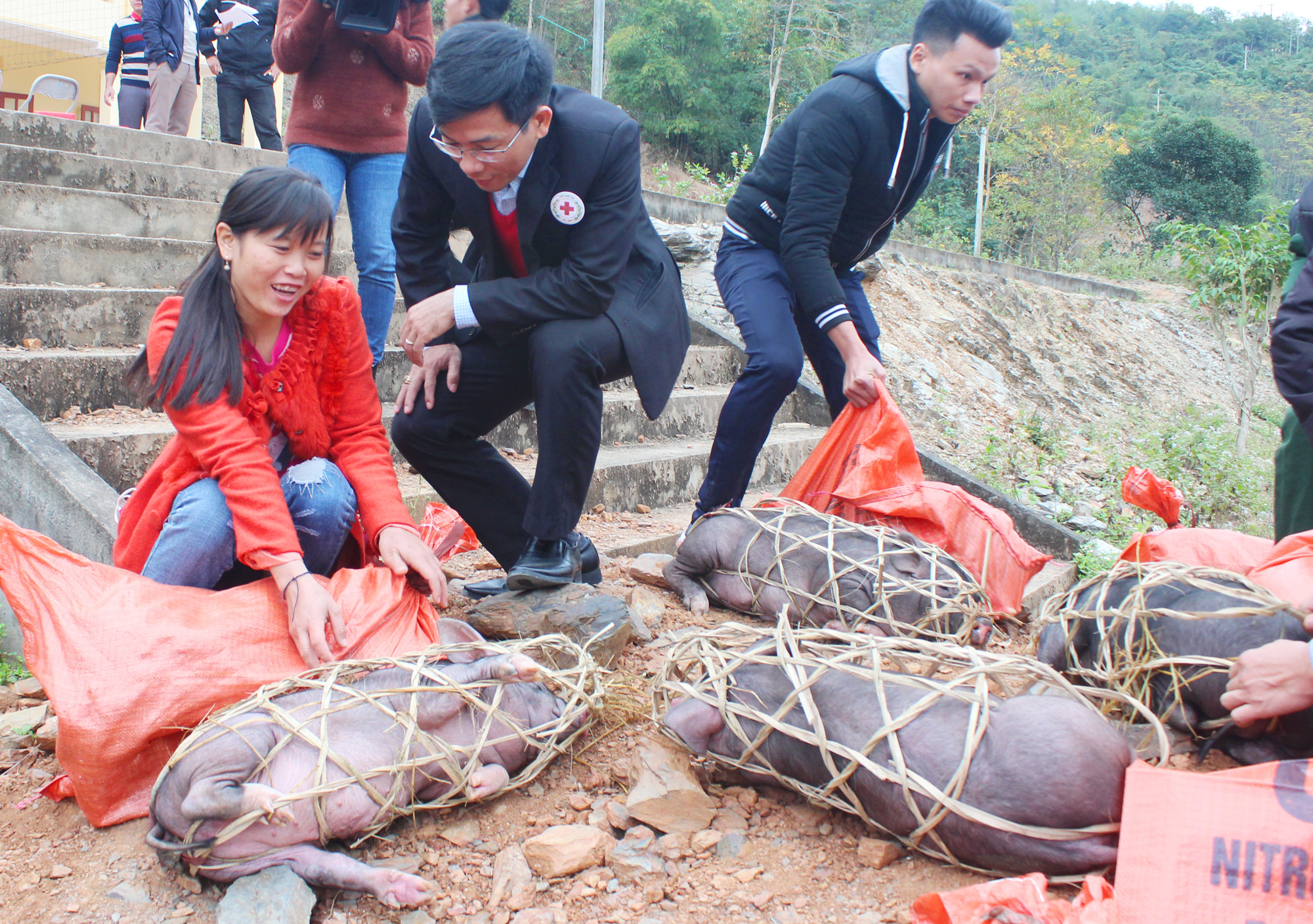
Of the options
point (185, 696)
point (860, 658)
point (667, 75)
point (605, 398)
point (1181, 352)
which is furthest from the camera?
point (667, 75)

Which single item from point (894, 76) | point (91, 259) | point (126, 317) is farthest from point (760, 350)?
point (91, 259)

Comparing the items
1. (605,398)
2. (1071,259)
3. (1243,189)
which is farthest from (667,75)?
(605,398)

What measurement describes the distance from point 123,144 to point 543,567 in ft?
15.0

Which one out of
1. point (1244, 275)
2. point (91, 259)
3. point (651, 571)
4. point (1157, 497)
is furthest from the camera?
point (1244, 275)

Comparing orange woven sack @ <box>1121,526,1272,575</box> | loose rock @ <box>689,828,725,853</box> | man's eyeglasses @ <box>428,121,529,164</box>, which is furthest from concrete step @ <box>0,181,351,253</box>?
orange woven sack @ <box>1121,526,1272,575</box>

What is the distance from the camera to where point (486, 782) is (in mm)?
1831

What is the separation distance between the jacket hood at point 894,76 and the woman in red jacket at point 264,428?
1800 millimetres

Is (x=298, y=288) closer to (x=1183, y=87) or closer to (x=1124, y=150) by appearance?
(x=1124, y=150)

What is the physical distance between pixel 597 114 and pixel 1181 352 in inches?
647

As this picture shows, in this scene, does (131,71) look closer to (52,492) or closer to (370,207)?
(370,207)

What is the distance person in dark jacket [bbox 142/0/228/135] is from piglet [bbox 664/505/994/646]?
534 centimetres

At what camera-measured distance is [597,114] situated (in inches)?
101

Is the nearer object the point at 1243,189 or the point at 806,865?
the point at 806,865

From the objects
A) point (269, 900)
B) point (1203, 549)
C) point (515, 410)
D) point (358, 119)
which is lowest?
point (269, 900)
